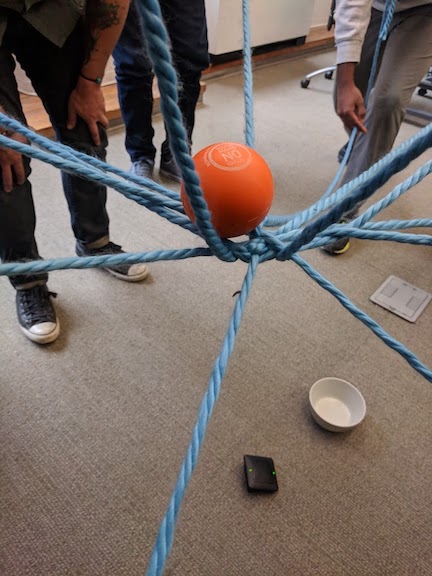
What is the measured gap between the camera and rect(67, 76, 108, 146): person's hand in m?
0.91

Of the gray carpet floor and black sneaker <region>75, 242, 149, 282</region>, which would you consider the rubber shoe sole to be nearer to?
the gray carpet floor

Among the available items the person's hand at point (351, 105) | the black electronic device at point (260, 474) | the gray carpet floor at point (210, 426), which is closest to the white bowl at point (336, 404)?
the gray carpet floor at point (210, 426)

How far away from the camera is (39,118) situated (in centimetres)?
180

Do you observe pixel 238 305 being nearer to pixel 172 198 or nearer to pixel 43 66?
pixel 172 198

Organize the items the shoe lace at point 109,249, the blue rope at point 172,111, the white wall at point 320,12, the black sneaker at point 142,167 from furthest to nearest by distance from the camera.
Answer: the white wall at point 320,12 < the black sneaker at point 142,167 < the shoe lace at point 109,249 < the blue rope at point 172,111

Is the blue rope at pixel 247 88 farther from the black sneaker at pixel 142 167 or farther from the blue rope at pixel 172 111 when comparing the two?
the black sneaker at pixel 142 167

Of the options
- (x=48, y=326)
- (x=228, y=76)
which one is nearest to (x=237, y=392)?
(x=48, y=326)

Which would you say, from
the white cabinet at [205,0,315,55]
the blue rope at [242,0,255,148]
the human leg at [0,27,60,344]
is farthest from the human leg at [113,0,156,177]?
the white cabinet at [205,0,315,55]

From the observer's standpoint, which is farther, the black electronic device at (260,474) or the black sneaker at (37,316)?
the black sneaker at (37,316)

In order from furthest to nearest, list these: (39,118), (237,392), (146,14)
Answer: (39,118), (237,392), (146,14)

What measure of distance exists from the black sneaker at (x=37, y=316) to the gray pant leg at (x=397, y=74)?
3.46 feet

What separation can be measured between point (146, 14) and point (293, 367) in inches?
38.3

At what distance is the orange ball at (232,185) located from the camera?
405 mm

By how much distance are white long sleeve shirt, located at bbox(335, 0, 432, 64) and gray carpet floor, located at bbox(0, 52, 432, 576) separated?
2.10 feet
